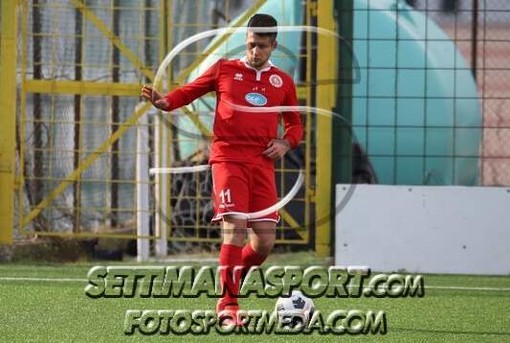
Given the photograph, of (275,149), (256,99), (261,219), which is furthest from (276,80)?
(261,219)

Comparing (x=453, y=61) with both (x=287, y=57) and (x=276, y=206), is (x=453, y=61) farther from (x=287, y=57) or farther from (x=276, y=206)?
(x=276, y=206)

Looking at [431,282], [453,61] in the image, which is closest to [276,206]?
[431,282]

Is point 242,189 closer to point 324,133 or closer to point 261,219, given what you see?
Result: point 261,219

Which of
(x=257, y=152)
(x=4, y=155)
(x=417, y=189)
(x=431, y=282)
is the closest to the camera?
(x=257, y=152)

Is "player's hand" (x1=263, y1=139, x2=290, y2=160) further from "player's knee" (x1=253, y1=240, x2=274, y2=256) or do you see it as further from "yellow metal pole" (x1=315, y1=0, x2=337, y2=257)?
"yellow metal pole" (x1=315, y1=0, x2=337, y2=257)

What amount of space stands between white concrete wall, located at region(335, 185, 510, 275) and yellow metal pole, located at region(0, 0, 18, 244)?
3276 millimetres

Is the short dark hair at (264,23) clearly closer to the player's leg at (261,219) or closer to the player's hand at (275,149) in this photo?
the player's hand at (275,149)

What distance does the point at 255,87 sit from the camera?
8.89 metres

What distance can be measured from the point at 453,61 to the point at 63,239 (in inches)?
167

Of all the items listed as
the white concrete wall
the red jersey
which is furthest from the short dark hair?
the white concrete wall

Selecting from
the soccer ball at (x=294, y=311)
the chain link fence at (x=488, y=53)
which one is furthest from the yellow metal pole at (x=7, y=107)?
the soccer ball at (x=294, y=311)

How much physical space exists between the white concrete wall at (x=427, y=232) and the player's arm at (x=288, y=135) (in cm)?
382

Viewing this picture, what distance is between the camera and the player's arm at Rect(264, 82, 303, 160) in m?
8.81

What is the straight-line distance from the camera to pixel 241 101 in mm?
8859
